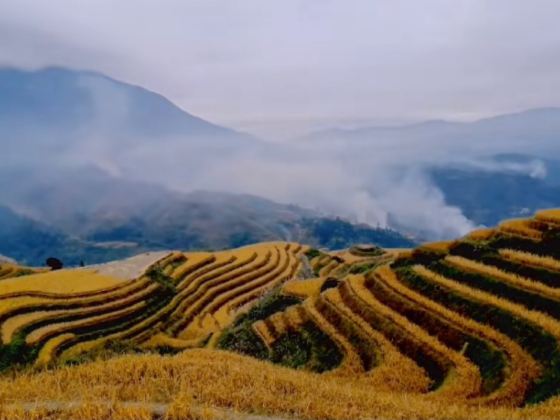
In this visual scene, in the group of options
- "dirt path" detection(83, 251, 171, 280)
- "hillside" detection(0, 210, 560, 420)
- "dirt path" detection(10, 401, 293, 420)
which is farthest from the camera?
"dirt path" detection(83, 251, 171, 280)

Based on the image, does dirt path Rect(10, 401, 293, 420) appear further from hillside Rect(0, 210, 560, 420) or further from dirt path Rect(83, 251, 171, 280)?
dirt path Rect(83, 251, 171, 280)

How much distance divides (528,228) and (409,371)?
11.1 meters

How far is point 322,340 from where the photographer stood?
20.1 m

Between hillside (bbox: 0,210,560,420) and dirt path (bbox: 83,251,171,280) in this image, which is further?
dirt path (bbox: 83,251,171,280)

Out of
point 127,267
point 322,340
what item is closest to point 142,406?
point 322,340

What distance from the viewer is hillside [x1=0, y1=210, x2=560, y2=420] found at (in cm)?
879

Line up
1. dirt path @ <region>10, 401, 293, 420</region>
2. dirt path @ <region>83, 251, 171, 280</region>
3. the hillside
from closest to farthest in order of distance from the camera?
1. dirt path @ <region>10, 401, 293, 420</region>
2. the hillside
3. dirt path @ <region>83, 251, 171, 280</region>

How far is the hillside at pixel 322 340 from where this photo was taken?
346 inches

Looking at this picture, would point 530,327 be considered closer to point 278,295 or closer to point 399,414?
point 399,414

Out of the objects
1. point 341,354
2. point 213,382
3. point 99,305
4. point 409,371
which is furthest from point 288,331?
point 99,305

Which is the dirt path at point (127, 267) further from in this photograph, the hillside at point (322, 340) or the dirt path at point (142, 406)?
the dirt path at point (142, 406)

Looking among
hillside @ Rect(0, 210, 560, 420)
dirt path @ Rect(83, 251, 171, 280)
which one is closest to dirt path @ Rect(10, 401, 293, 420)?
hillside @ Rect(0, 210, 560, 420)

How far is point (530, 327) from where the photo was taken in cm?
1496

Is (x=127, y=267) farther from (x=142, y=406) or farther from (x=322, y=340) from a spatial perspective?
(x=142, y=406)
